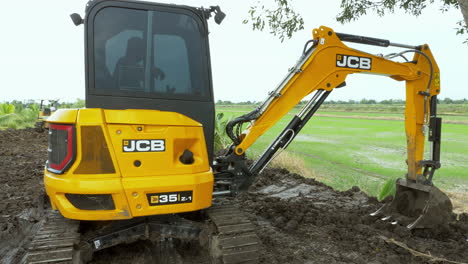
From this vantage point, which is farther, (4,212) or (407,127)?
(4,212)

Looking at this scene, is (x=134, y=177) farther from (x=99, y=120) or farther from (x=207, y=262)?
(x=207, y=262)

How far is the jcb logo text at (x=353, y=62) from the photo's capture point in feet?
15.9

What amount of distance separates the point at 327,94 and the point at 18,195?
21.5 ft

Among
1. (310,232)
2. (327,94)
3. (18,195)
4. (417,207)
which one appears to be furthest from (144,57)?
(18,195)

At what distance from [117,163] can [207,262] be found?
171 centimetres

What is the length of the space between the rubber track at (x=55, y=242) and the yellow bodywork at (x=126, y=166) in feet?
0.74

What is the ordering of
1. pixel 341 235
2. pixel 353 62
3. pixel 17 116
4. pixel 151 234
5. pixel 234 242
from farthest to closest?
pixel 17 116 → pixel 341 235 → pixel 353 62 → pixel 151 234 → pixel 234 242

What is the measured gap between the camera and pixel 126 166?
3.40 m

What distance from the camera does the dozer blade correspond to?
5.09 meters

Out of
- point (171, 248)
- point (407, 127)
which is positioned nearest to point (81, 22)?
point (171, 248)

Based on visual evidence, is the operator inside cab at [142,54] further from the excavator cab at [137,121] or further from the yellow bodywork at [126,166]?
the yellow bodywork at [126,166]

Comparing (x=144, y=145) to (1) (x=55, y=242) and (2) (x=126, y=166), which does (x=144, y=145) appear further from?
(1) (x=55, y=242)

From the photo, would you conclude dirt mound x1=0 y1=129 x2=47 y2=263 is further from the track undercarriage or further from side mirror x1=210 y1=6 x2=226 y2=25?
side mirror x1=210 y1=6 x2=226 y2=25

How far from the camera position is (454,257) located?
4.48 metres
